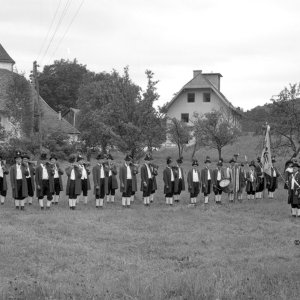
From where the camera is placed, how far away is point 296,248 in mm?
10438

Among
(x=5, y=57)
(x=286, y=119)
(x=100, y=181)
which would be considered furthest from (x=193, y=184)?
(x=5, y=57)

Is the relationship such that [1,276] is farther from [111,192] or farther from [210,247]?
[111,192]

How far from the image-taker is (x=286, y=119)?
86.9 feet

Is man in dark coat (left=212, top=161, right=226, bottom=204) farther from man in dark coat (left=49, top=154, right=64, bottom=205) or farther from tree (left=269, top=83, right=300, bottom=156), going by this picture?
tree (left=269, top=83, right=300, bottom=156)

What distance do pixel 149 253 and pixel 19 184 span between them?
7.16 metres

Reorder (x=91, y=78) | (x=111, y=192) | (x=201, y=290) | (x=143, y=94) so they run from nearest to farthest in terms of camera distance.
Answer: (x=201, y=290) < (x=111, y=192) < (x=143, y=94) < (x=91, y=78)

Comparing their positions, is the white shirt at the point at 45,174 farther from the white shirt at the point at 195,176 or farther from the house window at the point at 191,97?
the house window at the point at 191,97

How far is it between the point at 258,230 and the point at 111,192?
682 centimetres

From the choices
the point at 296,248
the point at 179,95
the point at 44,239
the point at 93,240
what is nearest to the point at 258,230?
the point at 296,248

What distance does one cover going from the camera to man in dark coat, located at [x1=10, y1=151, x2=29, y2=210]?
15945 millimetres

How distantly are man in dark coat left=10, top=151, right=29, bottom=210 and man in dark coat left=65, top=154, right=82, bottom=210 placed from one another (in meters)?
1.37

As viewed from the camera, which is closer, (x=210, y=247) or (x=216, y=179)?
(x=210, y=247)

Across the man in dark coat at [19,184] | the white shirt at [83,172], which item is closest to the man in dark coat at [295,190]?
the white shirt at [83,172]

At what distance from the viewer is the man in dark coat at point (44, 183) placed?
53.3ft
